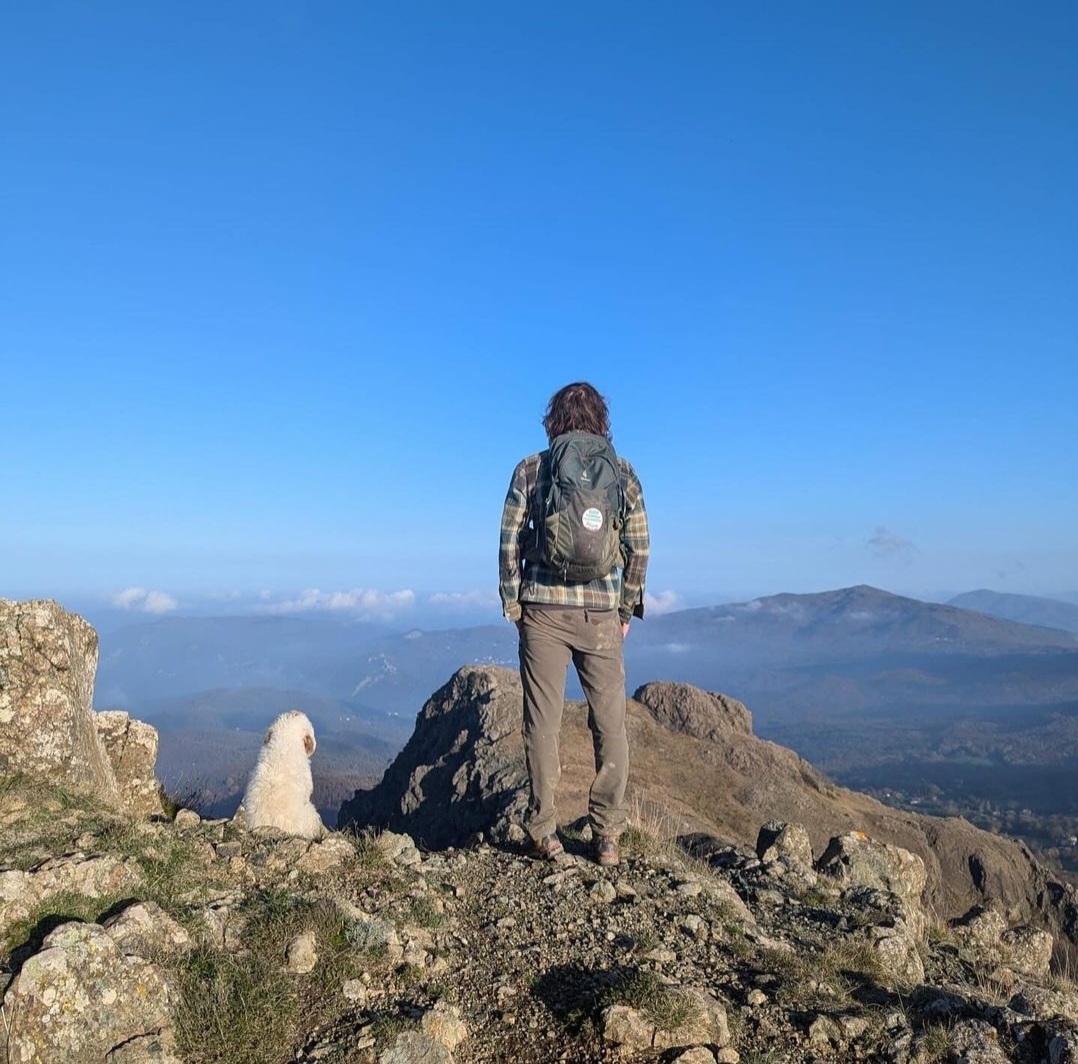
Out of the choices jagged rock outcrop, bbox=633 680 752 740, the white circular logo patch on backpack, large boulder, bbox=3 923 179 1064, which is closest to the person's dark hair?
the white circular logo patch on backpack

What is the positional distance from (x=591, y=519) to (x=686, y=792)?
14161mm

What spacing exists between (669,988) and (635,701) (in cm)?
1929

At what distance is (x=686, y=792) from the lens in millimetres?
18703

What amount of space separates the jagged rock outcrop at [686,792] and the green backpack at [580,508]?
28.9 feet

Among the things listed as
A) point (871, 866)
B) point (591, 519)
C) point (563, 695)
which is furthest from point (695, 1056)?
point (871, 866)

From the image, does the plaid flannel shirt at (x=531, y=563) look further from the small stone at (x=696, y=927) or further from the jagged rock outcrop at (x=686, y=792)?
the jagged rock outcrop at (x=686, y=792)

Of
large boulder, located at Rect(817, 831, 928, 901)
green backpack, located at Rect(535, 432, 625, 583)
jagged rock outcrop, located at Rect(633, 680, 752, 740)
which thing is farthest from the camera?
jagged rock outcrop, located at Rect(633, 680, 752, 740)

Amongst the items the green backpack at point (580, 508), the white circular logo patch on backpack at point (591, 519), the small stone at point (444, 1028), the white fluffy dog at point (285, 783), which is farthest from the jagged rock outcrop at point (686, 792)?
→ the small stone at point (444, 1028)

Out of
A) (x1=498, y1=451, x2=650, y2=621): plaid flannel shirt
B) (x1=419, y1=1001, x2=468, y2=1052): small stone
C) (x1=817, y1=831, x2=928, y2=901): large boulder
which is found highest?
(x1=498, y1=451, x2=650, y2=621): plaid flannel shirt

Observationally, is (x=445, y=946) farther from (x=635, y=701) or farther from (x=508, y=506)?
(x=635, y=701)

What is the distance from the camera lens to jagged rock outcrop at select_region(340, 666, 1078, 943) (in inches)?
639

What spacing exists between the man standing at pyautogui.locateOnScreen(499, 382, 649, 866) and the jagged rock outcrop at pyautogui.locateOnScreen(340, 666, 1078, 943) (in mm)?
7603

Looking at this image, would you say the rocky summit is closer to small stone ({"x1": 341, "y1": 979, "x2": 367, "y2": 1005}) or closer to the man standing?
small stone ({"x1": 341, "y1": 979, "x2": 367, "y2": 1005})

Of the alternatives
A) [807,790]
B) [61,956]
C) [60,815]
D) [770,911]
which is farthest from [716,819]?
[61,956]
